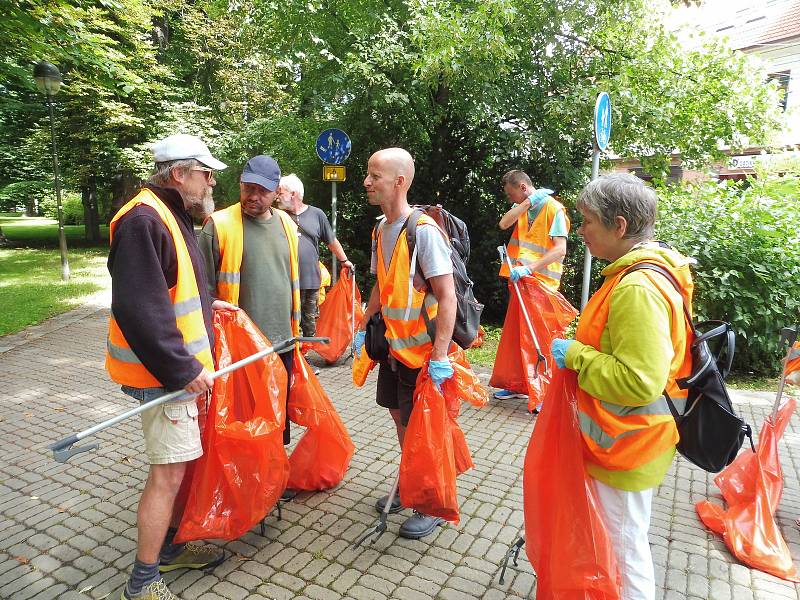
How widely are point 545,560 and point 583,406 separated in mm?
620

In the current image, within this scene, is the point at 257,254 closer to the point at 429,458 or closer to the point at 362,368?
the point at 362,368

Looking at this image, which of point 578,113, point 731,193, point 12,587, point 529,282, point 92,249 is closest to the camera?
point 12,587

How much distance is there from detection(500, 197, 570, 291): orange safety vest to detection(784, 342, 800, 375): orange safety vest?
189 centimetres

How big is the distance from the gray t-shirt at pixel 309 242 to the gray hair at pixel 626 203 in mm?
3830

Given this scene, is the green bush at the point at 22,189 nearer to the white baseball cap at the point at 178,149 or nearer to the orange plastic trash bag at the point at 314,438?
the orange plastic trash bag at the point at 314,438

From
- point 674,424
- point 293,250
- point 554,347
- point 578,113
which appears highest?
point 578,113

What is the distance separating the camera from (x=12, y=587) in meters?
2.60

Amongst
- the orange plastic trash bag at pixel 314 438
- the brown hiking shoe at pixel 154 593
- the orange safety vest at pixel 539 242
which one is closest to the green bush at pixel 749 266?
the orange safety vest at pixel 539 242

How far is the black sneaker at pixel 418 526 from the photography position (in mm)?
2977

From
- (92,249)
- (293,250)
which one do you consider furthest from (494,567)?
(92,249)

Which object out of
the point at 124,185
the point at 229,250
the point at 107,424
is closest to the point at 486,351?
the point at 229,250

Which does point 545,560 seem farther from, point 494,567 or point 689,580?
point 689,580

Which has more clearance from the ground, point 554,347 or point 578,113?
point 578,113

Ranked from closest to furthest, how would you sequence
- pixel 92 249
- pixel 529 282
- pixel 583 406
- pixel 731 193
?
pixel 583 406, pixel 529 282, pixel 731 193, pixel 92 249
